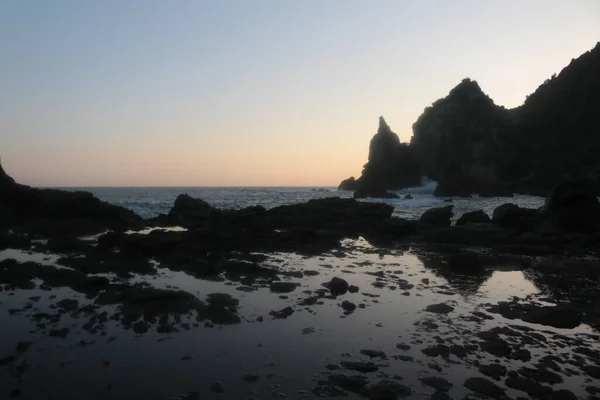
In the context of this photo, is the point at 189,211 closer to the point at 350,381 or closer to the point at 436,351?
the point at 436,351

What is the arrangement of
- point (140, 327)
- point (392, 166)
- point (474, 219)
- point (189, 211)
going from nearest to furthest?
1. point (140, 327)
2. point (474, 219)
3. point (189, 211)
4. point (392, 166)

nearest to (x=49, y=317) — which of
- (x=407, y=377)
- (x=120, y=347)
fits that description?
(x=120, y=347)

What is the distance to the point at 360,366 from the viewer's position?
24.9ft

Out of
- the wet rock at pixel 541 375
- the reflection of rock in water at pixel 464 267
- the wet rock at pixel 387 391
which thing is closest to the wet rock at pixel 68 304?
the wet rock at pixel 387 391

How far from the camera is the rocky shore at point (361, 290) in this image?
739 centimetres

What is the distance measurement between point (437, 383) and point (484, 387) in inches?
32.1

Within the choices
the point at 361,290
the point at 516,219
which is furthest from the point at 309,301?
the point at 516,219

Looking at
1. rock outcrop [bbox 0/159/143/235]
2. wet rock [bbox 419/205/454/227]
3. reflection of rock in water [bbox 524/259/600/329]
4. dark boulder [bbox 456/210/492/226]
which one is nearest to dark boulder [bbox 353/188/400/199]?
wet rock [bbox 419/205/454/227]

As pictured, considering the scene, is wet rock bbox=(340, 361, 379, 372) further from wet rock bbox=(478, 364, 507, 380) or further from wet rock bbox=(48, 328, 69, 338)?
wet rock bbox=(48, 328, 69, 338)

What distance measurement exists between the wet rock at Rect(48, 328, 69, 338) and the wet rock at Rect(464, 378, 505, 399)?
9.04 m

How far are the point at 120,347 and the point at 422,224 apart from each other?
95.8ft

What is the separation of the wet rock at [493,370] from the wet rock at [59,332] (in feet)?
31.1

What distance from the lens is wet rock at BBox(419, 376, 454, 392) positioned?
6.84 metres

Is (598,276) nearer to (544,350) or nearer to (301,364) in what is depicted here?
(544,350)
